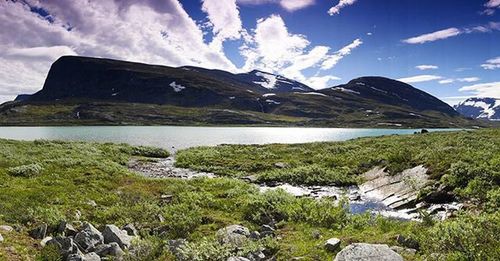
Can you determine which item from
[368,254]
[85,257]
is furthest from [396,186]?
[85,257]

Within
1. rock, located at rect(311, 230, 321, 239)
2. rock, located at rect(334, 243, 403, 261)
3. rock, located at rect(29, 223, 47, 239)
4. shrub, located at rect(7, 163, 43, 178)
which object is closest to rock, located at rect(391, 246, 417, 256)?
rock, located at rect(334, 243, 403, 261)

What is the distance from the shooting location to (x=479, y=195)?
79.2ft

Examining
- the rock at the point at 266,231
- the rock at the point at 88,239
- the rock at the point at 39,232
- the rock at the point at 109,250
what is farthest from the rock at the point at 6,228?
the rock at the point at 266,231

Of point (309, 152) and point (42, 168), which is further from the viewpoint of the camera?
point (309, 152)

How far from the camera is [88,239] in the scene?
49.5 feet

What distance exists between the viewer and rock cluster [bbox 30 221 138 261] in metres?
13.7

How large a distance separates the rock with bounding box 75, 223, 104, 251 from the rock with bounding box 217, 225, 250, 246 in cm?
488

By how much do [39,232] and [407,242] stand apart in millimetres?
15247

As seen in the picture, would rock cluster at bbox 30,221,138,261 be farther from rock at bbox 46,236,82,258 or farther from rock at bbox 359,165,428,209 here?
rock at bbox 359,165,428,209

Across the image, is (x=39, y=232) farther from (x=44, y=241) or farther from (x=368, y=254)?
(x=368, y=254)

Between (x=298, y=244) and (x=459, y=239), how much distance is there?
6203 millimetres

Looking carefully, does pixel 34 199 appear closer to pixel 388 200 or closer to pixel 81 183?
pixel 81 183

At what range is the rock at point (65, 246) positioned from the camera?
13.7 meters

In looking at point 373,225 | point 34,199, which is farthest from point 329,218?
point 34,199
